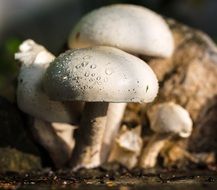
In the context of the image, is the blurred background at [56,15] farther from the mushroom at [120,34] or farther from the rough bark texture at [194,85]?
the mushroom at [120,34]

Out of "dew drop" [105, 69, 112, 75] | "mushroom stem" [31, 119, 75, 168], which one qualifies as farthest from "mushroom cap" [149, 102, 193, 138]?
"dew drop" [105, 69, 112, 75]

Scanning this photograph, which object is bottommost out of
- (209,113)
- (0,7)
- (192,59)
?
(0,7)

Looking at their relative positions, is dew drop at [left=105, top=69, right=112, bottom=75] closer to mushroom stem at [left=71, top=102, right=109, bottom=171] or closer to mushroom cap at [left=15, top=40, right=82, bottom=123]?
mushroom stem at [left=71, top=102, right=109, bottom=171]

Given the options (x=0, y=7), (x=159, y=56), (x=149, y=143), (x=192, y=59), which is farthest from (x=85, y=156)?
(x=0, y=7)

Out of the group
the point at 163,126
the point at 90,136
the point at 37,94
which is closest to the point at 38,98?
the point at 37,94

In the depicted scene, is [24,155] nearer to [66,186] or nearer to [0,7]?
[66,186]

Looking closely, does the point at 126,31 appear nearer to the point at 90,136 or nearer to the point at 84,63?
the point at 84,63

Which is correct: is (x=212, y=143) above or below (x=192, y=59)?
below
